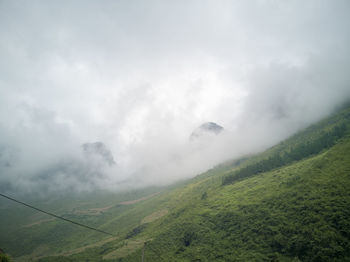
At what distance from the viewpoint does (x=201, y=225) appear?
5738 inches

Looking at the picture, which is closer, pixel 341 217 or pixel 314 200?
pixel 341 217

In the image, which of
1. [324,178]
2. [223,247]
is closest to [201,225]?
[223,247]

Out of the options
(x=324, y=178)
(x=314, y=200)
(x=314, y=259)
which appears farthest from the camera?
(x=324, y=178)

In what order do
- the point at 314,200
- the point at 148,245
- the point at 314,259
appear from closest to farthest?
1. the point at 314,259
2. the point at 314,200
3. the point at 148,245

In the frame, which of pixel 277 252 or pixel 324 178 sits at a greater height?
pixel 324 178

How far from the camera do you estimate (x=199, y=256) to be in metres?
114

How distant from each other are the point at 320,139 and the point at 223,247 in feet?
541

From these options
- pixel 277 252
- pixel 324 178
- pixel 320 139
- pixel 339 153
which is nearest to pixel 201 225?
pixel 277 252

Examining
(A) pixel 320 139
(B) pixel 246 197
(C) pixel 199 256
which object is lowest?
(C) pixel 199 256

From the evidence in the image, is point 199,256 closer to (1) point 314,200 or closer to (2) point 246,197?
(2) point 246,197

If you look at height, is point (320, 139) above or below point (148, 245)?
above

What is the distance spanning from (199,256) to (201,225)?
32.6 metres

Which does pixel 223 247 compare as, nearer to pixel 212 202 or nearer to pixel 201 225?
pixel 201 225

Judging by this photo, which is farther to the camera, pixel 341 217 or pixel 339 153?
pixel 339 153
